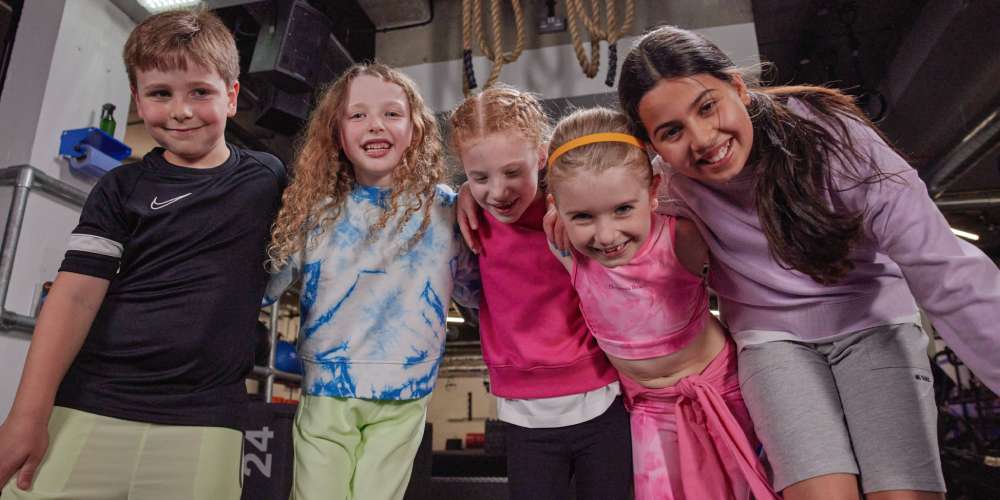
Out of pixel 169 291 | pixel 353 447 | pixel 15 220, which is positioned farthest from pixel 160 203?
pixel 15 220

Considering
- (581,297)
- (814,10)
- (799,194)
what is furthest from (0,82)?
(814,10)

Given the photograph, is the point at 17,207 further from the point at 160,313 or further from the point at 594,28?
the point at 594,28

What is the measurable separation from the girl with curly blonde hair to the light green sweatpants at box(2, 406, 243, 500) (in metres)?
0.18

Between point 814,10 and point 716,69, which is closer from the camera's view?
point 716,69

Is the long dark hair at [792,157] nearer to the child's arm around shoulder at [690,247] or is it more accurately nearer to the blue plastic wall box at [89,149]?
the child's arm around shoulder at [690,247]

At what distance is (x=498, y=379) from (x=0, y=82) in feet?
11.3

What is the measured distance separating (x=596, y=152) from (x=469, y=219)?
336 millimetres

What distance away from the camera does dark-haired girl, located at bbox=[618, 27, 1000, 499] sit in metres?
1.09

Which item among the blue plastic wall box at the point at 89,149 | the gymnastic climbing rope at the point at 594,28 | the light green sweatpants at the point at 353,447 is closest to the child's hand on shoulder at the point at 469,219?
the light green sweatpants at the point at 353,447

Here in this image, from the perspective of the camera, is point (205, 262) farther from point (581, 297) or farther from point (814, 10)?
point (814, 10)

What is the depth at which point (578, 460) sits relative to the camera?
1330mm

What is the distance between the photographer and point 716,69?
3.94 ft

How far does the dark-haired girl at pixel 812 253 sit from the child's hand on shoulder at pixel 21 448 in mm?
1211

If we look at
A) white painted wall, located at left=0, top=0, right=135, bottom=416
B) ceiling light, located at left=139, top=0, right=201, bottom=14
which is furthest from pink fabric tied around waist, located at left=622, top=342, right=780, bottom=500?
ceiling light, located at left=139, top=0, right=201, bottom=14
